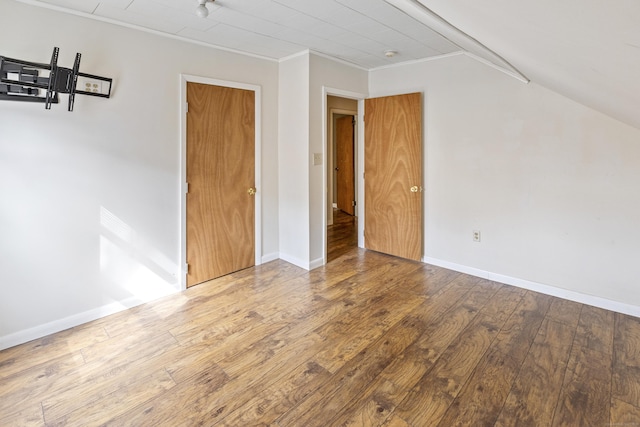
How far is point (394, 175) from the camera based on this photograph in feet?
14.0

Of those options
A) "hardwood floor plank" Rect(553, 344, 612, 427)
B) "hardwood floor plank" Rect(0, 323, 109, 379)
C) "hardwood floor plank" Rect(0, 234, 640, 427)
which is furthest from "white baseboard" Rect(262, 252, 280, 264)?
"hardwood floor plank" Rect(553, 344, 612, 427)

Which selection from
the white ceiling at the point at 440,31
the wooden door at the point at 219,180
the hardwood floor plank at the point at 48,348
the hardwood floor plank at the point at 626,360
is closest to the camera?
the white ceiling at the point at 440,31

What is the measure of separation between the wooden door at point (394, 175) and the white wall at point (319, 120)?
0.54 metres

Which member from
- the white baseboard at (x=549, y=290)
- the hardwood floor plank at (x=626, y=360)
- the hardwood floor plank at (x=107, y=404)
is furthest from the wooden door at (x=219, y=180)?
the hardwood floor plank at (x=626, y=360)

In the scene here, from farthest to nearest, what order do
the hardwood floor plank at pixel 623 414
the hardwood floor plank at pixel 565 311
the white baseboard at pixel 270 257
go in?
the white baseboard at pixel 270 257
the hardwood floor plank at pixel 565 311
the hardwood floor plank at pixel 623 414

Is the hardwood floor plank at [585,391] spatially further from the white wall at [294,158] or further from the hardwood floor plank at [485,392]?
the white wall at [294,158]

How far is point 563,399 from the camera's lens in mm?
1846

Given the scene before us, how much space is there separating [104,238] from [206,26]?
81.1 inches

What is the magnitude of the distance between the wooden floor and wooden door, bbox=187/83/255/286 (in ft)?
1.87

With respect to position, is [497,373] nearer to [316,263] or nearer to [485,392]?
[485,392]

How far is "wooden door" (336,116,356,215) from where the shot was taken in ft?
23.4

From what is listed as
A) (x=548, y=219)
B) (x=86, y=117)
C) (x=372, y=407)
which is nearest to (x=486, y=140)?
(x=548, y=219)

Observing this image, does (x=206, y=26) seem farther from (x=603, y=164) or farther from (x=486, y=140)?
(x=603, y=164)

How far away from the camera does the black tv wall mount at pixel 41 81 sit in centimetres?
226
